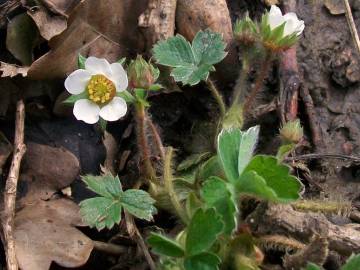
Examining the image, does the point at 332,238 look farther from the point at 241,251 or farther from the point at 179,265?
the point at 179,265

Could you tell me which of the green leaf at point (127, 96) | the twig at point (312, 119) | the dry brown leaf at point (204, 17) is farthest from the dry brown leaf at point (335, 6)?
the green leaf at point (127, 96)

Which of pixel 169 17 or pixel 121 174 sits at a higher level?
pixel 169 17

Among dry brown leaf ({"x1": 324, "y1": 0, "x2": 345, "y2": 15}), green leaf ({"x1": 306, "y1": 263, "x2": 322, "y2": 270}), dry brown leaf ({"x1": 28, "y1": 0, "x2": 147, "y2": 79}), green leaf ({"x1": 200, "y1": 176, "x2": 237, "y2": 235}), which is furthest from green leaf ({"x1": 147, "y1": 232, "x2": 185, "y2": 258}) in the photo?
dry brown leaf ({"x1": 324, "y1": 0, "x2": 345, "y2": 15})

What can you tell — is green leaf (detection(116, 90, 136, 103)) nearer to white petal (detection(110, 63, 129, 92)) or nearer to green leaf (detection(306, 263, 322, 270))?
white petal (detection(110, 63, 129, 92))

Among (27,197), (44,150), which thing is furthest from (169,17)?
(27,197)

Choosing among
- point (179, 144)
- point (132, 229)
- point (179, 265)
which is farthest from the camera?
point (179, 144)

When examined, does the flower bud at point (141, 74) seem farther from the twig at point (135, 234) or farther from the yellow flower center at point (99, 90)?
the twig at point (135, 234)

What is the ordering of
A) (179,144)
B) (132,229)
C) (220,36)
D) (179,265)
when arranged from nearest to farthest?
(179,265), (132,229), (220,36), (179,144)
